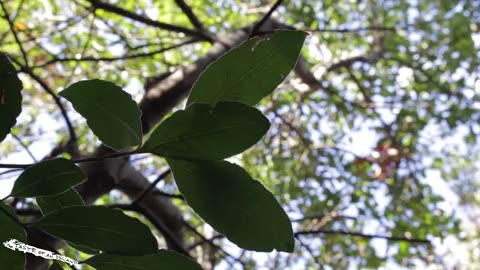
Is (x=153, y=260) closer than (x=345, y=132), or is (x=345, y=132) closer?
(x=153, y=260)

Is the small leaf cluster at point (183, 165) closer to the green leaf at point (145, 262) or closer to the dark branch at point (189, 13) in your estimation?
the green leaf at point (145, 262)

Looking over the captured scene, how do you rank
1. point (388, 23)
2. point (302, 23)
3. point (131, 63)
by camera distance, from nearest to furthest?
1. point (302, 23)
2. point (131, 63)
3. point (388, 23)

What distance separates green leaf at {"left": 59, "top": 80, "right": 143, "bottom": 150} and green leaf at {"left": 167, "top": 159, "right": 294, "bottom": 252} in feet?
0.20

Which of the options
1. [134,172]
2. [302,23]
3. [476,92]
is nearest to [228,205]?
[134,172]

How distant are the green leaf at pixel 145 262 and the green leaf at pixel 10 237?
0.07 meters

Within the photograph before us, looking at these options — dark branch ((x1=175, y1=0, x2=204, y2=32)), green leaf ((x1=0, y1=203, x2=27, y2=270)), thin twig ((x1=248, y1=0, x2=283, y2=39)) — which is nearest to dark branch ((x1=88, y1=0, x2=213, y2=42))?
dark branch ((x1=175, y1=0, x2=204, y2=32))

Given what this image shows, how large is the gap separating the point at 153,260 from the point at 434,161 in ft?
11.1

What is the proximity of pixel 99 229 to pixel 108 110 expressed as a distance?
13cm

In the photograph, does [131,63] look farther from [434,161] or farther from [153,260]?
[153,260]

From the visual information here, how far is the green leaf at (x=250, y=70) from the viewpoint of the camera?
56cm

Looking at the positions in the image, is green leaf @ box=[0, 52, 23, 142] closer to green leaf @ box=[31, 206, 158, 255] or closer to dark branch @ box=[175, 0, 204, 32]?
green leaf @ box=[31, 206, 158, 255]

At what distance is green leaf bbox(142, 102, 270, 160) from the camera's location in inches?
20.6

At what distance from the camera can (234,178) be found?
21.7 inches

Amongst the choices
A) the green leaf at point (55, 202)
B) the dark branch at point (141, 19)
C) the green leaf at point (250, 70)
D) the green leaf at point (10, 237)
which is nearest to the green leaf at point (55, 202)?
the green leaf at point (55, 202)
